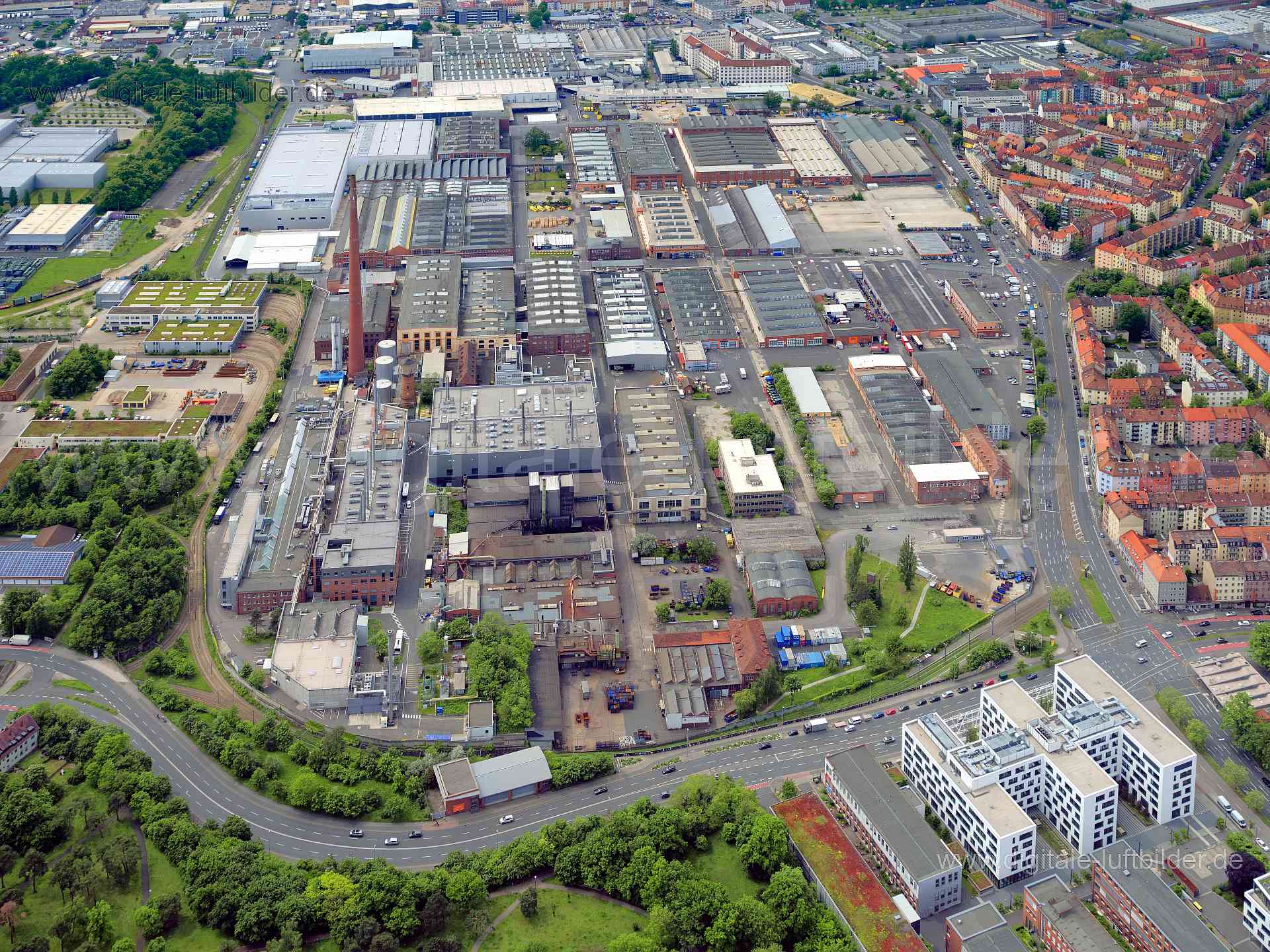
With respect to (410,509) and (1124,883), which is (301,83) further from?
(1124,883)

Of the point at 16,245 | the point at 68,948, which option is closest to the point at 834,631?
the point at 68,948

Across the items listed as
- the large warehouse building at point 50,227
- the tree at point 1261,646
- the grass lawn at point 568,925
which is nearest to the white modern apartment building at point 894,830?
the grass lawn at point 568,925

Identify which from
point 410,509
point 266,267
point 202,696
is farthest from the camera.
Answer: point 266,267

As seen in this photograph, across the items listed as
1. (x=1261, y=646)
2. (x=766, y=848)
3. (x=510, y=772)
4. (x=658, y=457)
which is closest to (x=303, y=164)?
(x=658, y=457)

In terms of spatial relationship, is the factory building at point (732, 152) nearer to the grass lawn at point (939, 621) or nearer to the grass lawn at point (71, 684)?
the grass lawn at point (939, 621)

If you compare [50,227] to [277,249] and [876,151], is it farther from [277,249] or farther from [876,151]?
[876,151]
